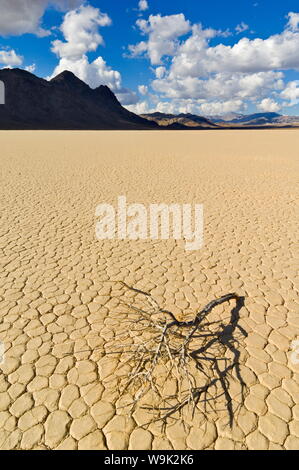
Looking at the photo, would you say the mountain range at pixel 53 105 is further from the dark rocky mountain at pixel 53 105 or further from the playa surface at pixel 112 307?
the playa surface at pixel 112 307

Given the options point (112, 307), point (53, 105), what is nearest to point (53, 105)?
point (53, 105)

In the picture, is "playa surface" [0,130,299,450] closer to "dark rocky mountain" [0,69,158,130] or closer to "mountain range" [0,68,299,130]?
"mountain range" [0,68,299,130]

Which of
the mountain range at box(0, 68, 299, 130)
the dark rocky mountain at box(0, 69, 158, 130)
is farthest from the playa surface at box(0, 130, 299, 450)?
the dark rocky mountain at box(0, 69, 158, 130)

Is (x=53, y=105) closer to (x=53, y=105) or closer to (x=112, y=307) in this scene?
(x=53, y=105)

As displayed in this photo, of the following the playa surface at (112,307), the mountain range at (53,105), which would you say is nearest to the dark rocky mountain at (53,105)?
the mountain range at (53,105)
